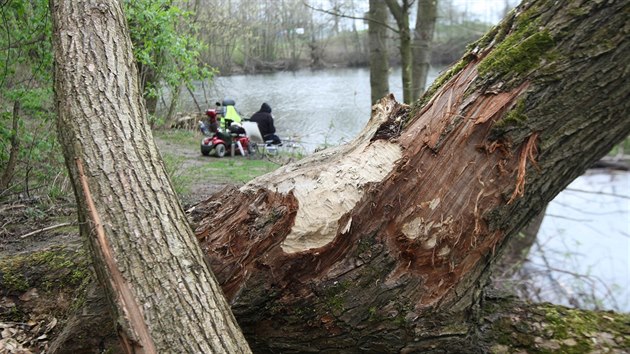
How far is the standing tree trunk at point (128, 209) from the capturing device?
193 cm

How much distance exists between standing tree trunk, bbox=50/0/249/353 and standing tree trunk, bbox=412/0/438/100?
17.9 ft

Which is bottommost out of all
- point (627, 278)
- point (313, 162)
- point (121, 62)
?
point (627, 278)

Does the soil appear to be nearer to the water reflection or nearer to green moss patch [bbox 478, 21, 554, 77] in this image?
green moss patch [bbox 478, 21, 554, 77]

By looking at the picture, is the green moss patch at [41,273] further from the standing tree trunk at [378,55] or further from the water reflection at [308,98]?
the water reflection at [308,98]

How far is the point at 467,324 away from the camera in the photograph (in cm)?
246

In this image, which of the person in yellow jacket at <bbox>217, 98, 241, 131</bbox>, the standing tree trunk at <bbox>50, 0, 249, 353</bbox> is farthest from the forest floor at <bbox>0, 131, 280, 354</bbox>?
the person in yellow jacket at <bbox>217, 98, 241, 131</bbox>

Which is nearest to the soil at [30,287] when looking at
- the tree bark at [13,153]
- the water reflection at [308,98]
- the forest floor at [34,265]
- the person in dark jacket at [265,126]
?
the forest floor at [34,265]

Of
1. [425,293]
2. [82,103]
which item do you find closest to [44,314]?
[82,103]

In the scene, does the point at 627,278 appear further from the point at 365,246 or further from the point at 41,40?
the point at 41,40

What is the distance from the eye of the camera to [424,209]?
2.33 m

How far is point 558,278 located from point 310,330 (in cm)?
503

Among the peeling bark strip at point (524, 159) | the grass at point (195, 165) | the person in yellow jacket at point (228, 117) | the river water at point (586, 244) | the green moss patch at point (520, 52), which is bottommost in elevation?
the river water at point (586, 244)

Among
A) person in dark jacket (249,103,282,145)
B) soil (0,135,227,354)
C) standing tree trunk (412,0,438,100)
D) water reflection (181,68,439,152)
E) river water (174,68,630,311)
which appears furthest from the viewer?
water reflection (181,68,439,152)

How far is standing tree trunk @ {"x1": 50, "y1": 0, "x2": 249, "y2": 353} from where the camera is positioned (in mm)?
1935
